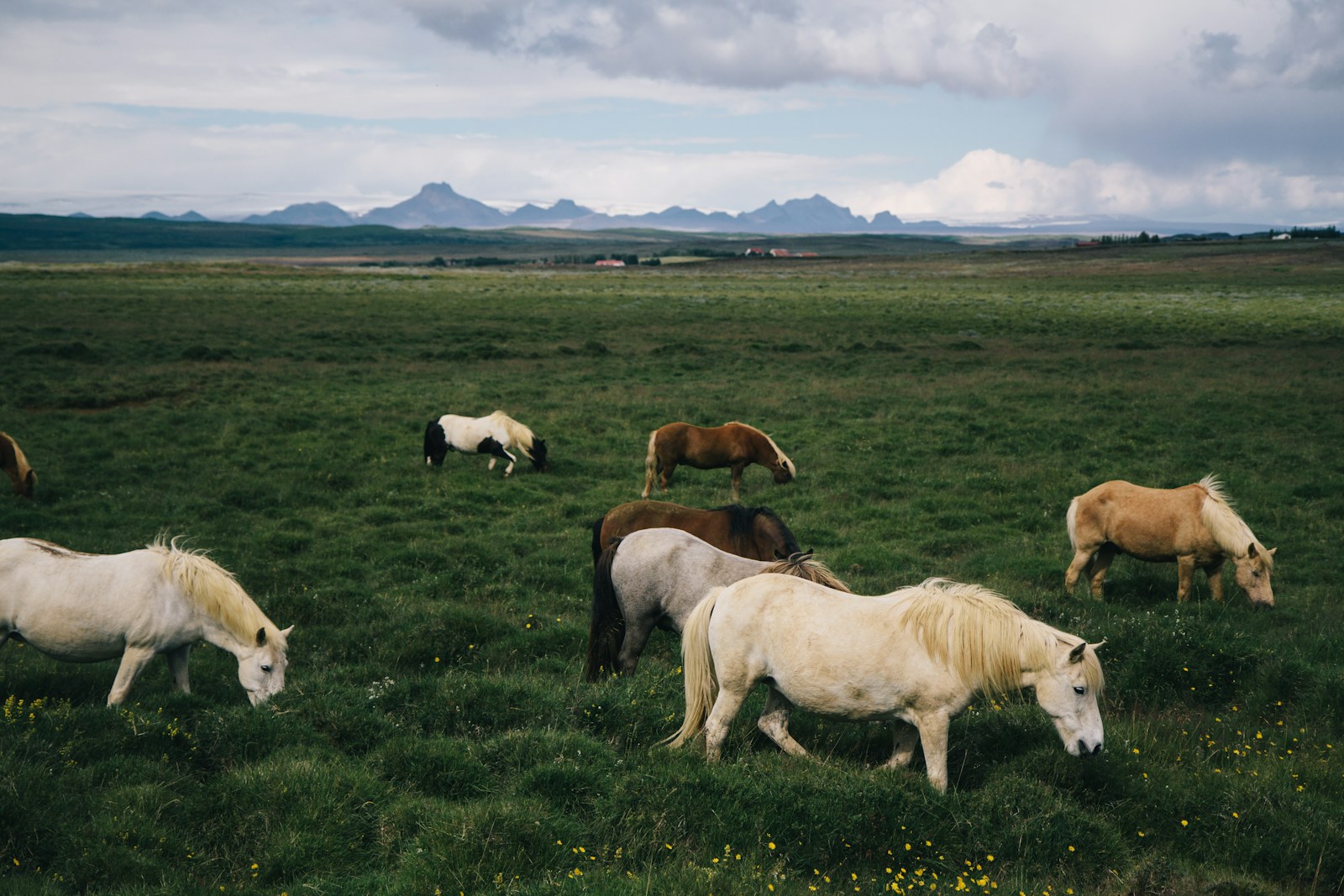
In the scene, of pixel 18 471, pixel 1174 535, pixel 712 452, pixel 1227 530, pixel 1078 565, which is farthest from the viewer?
pixel 712 452

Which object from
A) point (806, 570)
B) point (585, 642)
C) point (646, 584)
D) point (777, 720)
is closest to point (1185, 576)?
point (806, 570)

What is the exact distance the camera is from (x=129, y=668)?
7.12 metres

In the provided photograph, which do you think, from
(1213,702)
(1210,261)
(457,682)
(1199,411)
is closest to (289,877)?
(457,682)

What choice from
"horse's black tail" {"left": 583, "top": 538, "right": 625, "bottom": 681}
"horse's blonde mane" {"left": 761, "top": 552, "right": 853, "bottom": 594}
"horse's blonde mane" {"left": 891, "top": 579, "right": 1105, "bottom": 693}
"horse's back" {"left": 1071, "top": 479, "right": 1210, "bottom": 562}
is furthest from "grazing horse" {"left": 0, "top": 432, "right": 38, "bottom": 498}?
"horse's back" {"left": 1071, "top": 479, "right": 1210, "bottom": 562}

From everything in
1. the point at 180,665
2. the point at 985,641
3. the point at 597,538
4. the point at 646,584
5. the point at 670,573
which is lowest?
the point at 180,665

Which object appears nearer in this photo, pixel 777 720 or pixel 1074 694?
pixel 1074 694

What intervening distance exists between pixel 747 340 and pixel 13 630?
32.8 meters

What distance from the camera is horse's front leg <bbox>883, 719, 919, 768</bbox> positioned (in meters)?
6.12

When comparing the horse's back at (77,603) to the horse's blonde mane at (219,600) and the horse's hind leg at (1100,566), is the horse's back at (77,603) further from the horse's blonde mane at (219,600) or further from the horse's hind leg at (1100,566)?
the horse's hind leg at (1100,566)

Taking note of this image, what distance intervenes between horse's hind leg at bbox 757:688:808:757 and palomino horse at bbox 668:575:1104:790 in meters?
0.10

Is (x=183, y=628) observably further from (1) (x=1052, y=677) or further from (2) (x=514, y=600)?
(1) (x=1052, y=677)

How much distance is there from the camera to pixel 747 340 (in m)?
38.3

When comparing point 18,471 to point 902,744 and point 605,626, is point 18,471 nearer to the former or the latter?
point 605,626

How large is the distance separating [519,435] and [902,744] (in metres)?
12.4
